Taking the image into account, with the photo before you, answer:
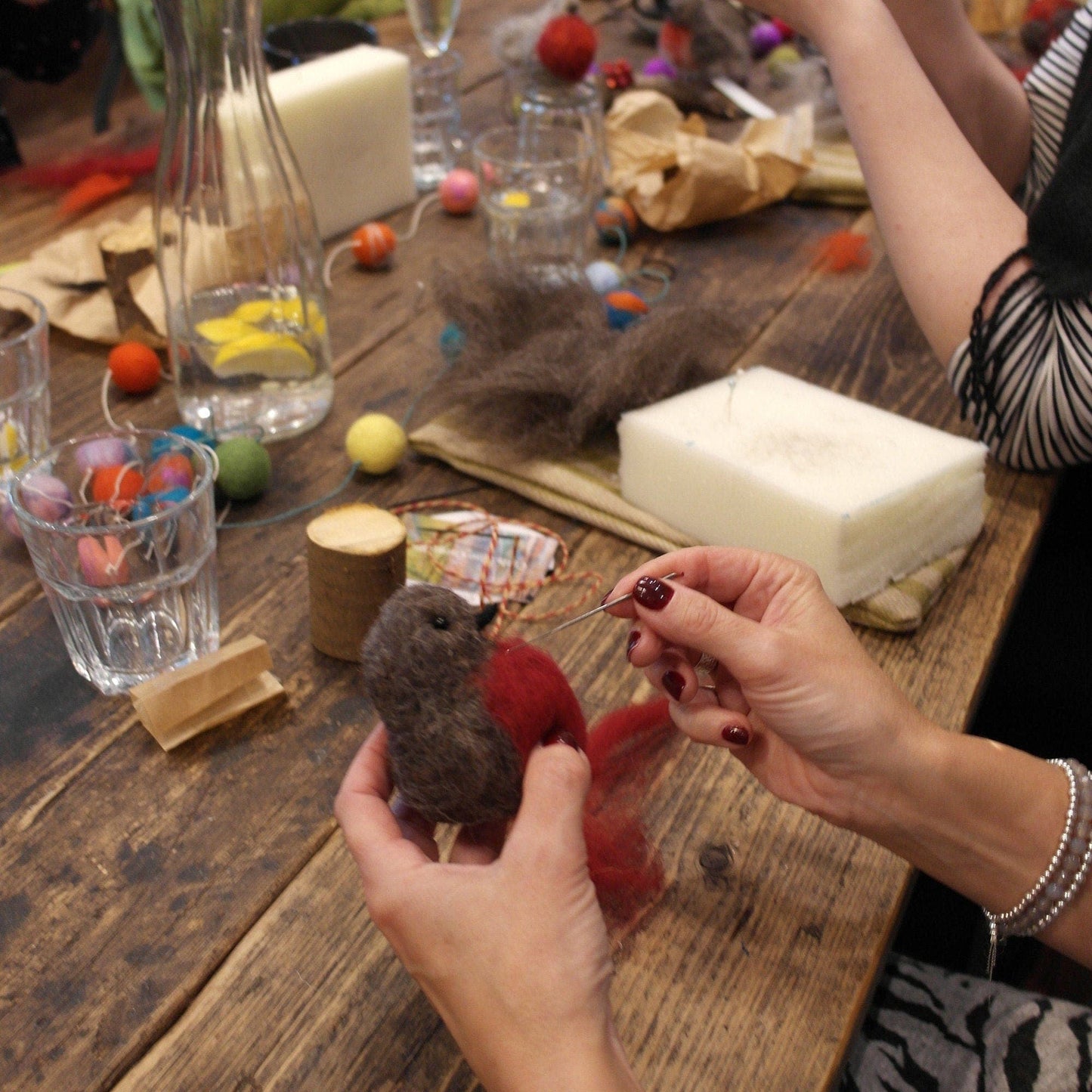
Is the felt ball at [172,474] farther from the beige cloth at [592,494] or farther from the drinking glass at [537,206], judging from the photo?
the drinking glass at [537,206]

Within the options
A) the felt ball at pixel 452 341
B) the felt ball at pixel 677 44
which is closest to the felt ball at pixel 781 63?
the felt ball at pixel 677 44

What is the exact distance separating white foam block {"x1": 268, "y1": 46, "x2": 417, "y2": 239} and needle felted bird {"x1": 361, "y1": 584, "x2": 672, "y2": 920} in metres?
0.94

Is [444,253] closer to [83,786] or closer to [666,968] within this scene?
[83,786]

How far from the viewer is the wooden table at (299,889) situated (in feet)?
1.98

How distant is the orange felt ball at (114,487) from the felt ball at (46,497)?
2 centimetres

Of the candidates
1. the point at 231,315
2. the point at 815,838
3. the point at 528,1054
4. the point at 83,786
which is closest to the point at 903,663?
the point at 815,838

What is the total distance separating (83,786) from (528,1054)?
391 millimetres

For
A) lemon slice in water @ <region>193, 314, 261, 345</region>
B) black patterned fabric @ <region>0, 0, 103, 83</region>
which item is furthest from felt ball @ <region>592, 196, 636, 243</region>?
black patterned fabric @ <region>0, 0, 103, 83</region>

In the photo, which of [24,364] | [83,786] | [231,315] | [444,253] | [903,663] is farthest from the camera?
[444,253]

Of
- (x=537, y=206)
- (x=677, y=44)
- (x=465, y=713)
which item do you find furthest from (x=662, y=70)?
(x=465, y=713)

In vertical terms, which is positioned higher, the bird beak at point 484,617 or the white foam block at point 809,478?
the bird beak at point 484,617

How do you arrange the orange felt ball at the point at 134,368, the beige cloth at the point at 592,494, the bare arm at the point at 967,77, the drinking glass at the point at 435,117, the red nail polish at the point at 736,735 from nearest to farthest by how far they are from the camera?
the red nail polish at the point at 736,735 → the beige cloth at the point at 592,494 → the orange felt ball at the point at 134,368 → the bare arm at the point at 967,77 → the drinking glass at the point at 435,117

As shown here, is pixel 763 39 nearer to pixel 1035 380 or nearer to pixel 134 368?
pixel 1035 380

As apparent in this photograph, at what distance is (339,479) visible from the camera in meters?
1.07
